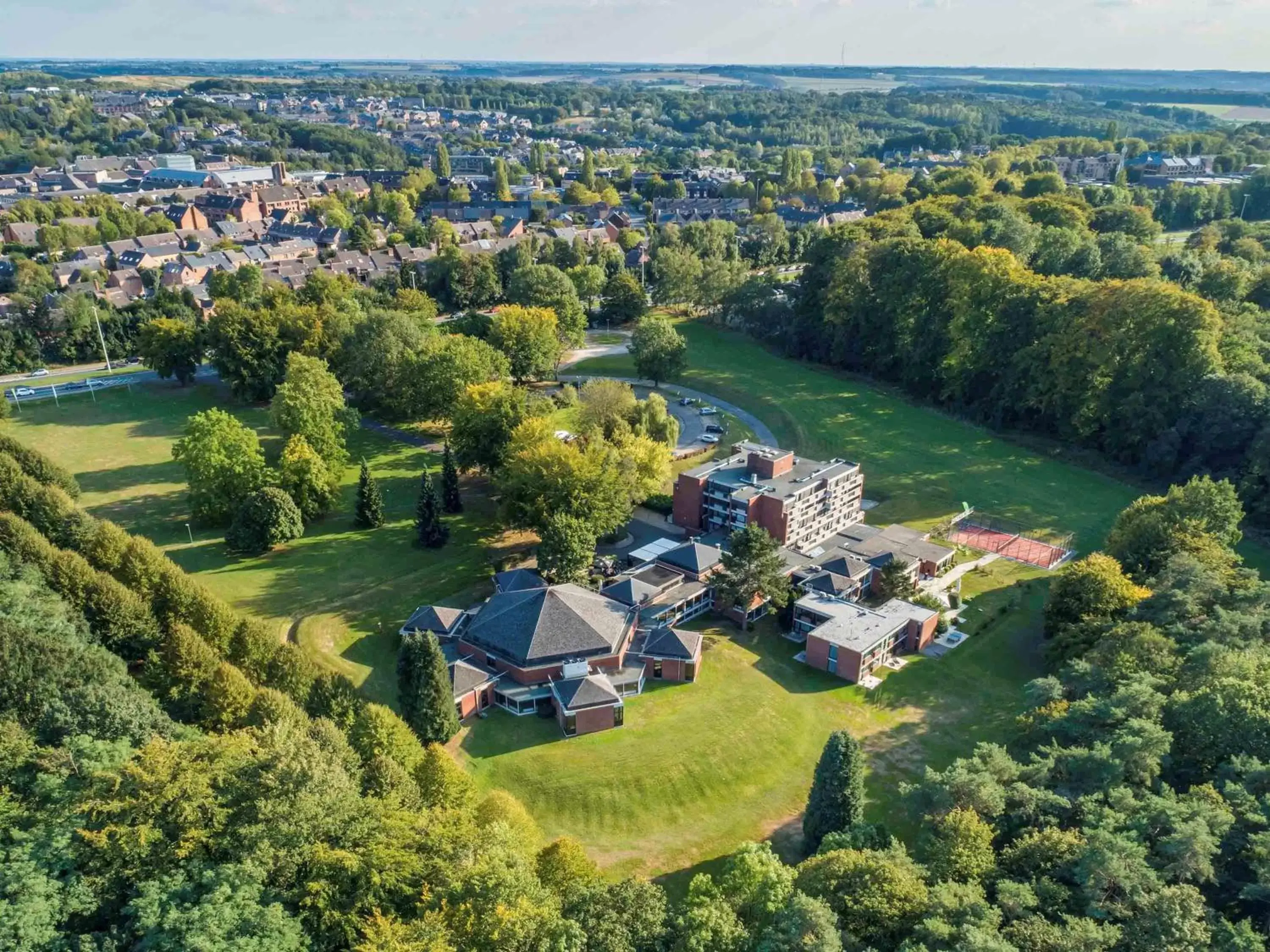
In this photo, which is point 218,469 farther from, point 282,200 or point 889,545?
point 282,200

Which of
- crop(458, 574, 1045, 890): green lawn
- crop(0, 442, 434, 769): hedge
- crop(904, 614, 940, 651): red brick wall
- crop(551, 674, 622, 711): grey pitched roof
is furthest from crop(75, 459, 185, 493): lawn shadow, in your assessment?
crop(904, 614, 940, 651): red brick wall

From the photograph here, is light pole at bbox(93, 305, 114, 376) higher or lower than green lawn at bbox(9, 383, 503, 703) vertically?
higher

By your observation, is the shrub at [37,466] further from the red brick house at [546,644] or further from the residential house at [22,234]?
the residential house at [22,234]

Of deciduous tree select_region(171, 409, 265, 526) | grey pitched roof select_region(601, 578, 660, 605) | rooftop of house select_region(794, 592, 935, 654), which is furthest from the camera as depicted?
deciduous tree select_region(171, 409, 265, 526)

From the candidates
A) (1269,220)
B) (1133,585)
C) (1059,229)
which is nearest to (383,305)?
(1059,229)

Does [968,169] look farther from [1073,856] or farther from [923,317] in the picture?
[1073,856]

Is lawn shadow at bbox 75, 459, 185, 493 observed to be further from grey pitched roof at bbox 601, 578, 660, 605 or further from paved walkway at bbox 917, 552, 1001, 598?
paved walkway at bbox 917, 552, 1001, 598
